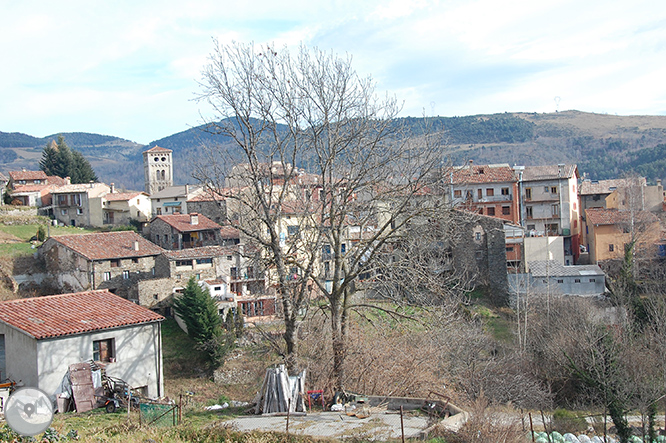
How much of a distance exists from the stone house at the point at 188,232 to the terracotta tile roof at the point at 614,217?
26.5 metres

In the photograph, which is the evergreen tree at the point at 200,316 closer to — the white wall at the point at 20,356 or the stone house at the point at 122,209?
the white wall at the point at 20,356

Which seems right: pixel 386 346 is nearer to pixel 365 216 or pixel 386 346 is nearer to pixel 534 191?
pixel 365 216

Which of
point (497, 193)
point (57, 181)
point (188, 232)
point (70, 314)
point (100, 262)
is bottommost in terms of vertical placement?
point (70, 314)

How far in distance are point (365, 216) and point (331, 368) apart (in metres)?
4.11

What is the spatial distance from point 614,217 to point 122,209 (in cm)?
3930

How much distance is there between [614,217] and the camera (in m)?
38.2

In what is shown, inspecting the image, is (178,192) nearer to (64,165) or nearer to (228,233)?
(228,233)

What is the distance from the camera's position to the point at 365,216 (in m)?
15.1

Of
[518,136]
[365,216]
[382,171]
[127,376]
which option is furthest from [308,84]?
[518,136]

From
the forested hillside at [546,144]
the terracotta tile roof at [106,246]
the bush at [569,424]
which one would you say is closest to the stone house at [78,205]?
the terracotta tile roof at [106,246]

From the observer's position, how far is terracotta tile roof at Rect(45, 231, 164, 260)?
32.2 meters

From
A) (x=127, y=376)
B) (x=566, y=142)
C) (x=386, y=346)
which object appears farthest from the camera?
(x=566, y=142)

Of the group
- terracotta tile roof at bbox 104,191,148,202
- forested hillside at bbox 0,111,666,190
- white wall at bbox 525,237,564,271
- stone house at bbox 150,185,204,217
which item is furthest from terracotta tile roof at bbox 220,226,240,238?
forested hillside at bbox 0,111,666,190

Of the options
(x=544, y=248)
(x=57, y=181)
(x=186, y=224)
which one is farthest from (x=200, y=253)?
(x=57, y=181)
